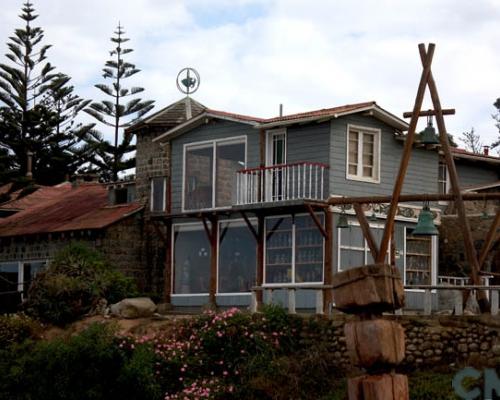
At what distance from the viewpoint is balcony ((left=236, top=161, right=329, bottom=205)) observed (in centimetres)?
2591

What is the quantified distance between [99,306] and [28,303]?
174cm

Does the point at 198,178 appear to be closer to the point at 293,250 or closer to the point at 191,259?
the point at 191,259

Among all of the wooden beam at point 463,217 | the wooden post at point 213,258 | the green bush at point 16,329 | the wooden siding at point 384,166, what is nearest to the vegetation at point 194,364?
the green bush at point 16,329

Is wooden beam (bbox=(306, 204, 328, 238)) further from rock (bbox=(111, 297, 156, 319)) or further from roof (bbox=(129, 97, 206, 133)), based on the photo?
roof (bbox=(129, 97, 206, 133))

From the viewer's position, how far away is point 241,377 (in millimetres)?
20469

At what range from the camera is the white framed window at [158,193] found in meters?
30.1

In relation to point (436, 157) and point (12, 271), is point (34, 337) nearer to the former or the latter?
point (12, 271)

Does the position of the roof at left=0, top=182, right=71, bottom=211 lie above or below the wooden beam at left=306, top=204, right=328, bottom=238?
above

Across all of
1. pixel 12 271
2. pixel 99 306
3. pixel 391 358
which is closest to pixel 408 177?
pixel 99 306

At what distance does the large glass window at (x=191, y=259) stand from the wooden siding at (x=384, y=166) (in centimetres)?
420

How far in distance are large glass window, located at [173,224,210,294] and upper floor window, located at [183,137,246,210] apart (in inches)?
30.8

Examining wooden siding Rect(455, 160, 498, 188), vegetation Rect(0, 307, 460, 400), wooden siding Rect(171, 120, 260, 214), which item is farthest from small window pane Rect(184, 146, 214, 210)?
wooden siding Rect(455, 160, 498, 188)

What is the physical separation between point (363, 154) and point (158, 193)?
6.18m

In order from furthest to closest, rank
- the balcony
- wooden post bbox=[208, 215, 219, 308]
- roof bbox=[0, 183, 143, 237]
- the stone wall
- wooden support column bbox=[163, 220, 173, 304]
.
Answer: roof bbox=[0, 183, 143, 237]
wooden support column bbox=[163, 220, 173, 304]
wooden post bbox=[208, 215, 219, 308]
the balcony
the stone wall
